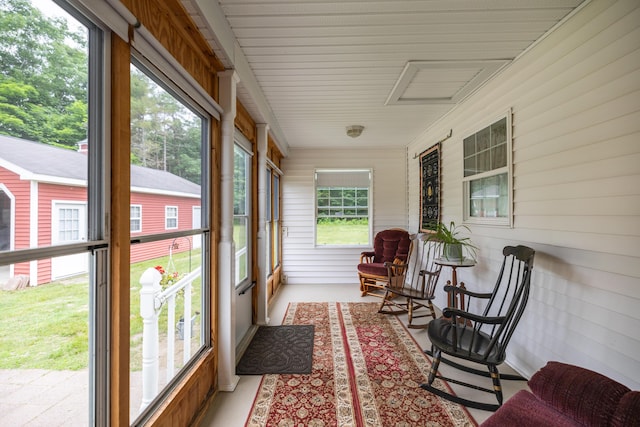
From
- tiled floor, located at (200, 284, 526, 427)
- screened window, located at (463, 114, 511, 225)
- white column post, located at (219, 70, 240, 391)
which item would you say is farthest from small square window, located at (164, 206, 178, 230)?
screened window, located at (463, 114, 511, 225)

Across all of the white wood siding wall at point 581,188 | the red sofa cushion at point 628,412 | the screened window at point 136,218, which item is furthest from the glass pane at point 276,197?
the red sofa cushion at point 628,412

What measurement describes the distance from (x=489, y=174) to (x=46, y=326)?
3.24 meters

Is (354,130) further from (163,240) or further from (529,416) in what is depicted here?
(529,416)

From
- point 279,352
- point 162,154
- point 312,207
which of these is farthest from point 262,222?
point 312,207

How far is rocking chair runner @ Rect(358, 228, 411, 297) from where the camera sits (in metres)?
4.30

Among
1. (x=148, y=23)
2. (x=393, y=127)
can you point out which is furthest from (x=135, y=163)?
(x=393, y=127)

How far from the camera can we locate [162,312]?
157 centimetres

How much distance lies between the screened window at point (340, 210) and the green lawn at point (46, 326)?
4.52m

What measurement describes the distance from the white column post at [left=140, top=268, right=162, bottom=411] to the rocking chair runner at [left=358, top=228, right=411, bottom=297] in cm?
327

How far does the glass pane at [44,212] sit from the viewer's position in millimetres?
755

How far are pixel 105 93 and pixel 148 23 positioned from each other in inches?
19.0

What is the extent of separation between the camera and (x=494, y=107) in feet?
8.77

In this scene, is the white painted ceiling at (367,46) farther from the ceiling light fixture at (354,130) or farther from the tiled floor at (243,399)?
the tiled floor at (243,399)

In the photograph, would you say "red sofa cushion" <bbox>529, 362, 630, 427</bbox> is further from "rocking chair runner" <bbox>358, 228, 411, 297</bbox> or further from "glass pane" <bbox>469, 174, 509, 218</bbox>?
"rocking chair runner" <bbox>358, 228, 411, 297</bbox>
